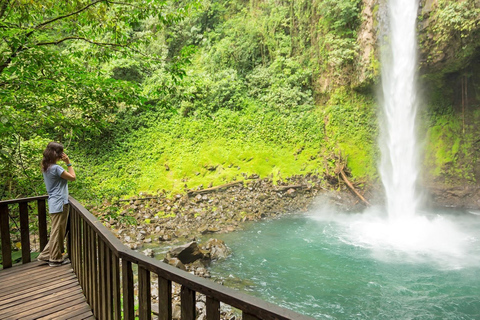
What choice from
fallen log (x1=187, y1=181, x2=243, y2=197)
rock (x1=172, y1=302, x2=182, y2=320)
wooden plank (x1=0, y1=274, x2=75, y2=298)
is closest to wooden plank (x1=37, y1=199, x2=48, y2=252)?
wooden plank (x1=0, y1=274, x2=75, y2=298)

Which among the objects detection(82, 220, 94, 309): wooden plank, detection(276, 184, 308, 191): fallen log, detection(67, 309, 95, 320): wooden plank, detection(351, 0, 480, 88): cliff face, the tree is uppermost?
detection(351, 0, 480, 88): cliff face

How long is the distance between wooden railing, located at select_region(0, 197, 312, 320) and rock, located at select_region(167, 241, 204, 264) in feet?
9.18

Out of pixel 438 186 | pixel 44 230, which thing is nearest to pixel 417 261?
pixel 438 186

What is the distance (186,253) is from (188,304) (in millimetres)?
5246

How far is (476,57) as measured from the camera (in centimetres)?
978

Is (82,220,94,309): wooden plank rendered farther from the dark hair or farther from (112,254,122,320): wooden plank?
the dark hair

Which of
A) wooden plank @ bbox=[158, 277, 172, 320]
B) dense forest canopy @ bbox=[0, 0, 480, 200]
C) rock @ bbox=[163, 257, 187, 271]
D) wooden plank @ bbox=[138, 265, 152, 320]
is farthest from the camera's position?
dense forest canopy @ bbox=[0, 0, 480, 200]

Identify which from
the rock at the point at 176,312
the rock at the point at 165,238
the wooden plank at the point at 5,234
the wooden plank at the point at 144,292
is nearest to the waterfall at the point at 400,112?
the rock at the point at 165,238

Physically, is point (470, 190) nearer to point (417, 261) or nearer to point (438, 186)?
point (438, 186)

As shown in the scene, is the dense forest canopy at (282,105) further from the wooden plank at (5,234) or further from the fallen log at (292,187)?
the wooden plank at (5,234)

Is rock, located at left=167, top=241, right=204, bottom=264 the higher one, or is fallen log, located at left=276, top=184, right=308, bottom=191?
fallen log, located at left=276, top=184, right=308, bottom=191

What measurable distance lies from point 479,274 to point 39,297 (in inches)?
310

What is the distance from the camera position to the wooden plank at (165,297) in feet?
5.41

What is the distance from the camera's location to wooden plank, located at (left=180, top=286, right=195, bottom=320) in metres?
1.46
